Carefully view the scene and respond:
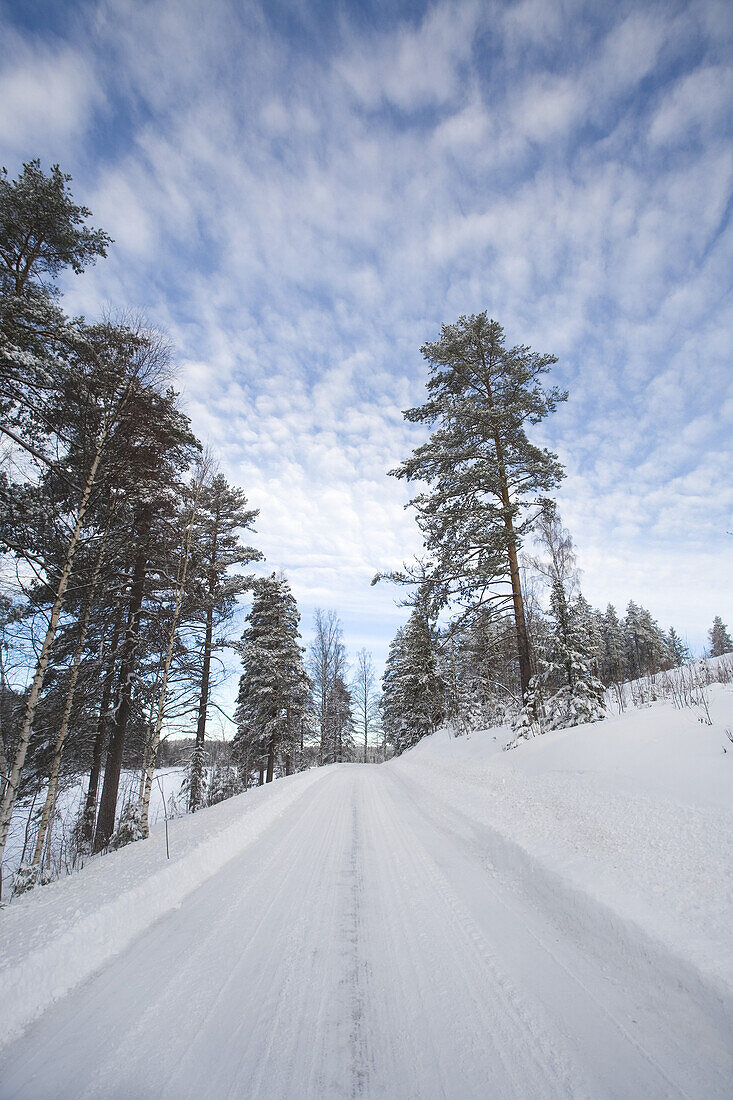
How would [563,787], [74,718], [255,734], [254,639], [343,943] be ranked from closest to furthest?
[343,943] → [563,787] → [74,718] → [255,734] → [254,639]

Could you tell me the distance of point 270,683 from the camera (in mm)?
19438

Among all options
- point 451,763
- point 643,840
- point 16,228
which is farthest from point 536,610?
point 16,228

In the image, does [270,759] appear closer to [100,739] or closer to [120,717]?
[100,739]

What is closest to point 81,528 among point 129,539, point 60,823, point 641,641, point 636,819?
point 129,539

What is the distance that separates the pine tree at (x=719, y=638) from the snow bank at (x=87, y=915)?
73.3 metres

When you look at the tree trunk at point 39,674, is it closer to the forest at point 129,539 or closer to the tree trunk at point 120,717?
the forest at point 129,539

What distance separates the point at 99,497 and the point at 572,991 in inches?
325

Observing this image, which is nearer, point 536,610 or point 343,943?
point 343,943

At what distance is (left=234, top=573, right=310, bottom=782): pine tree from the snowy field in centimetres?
1439

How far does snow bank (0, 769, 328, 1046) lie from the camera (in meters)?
2.42

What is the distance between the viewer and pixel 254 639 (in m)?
20.7

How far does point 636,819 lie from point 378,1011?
3407 millimetres

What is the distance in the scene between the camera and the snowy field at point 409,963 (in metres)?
1.82

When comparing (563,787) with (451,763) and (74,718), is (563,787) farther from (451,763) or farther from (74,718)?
(74,718)
